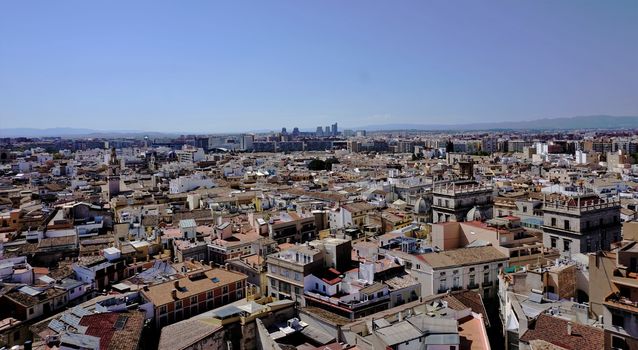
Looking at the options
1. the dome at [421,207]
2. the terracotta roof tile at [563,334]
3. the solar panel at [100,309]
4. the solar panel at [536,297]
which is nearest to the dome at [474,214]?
the dome at [421,207]

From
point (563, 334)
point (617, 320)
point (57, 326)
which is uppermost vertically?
point (617, 320)

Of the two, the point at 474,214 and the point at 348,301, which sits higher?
the point at 474,214

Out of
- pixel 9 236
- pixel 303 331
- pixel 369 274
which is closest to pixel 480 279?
pixel 369 274

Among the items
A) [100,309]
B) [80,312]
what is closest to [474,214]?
[100,309]

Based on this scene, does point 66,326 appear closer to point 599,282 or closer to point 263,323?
point 263,323

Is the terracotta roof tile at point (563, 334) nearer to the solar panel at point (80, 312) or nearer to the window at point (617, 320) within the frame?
the window at point (617, 320)

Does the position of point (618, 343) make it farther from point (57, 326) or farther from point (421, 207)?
point (421, 207)

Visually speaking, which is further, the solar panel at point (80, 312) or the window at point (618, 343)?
the solar panel at point (80, 312)

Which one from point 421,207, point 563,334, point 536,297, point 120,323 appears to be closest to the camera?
point 563,334
